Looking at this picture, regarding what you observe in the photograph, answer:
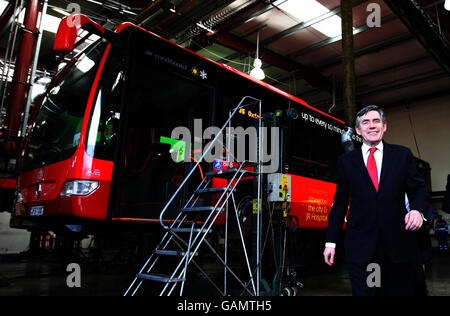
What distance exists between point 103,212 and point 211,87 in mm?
2590

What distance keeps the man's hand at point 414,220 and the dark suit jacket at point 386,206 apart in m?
0.07

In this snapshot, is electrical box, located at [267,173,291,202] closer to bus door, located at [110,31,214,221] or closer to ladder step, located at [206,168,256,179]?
ladder step, located at [206,168,256,179]

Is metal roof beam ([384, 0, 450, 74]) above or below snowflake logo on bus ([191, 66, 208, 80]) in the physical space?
above

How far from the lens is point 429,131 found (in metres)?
15.8

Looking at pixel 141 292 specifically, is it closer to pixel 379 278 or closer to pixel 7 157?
pixel 7 157

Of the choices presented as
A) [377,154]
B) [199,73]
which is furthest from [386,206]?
[199,73]

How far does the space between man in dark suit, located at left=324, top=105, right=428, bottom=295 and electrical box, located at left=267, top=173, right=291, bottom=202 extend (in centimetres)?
215

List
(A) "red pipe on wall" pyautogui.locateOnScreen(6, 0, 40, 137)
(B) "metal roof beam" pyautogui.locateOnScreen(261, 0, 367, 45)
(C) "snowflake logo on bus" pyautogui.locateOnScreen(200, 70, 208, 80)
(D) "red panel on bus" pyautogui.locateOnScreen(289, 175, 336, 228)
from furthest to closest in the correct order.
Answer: (B) "metal roof beam" pyautogui.locateOnScreen(261, 0, 367, 45) < (A) "red pipe on wall" pyautogui.locateOnScreen(6, 0, 40, 137) < (D) "red panel on bus" pyautogui.locateOnScreen(289, 175, 336, 228) < (C) "snowflake logo on bus" pyautogui.locateOnScreen(200, 70, 208, 80)

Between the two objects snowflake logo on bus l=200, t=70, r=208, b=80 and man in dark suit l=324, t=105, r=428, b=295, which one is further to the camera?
snowflake logo on bus l=200, t=70, r=208, b=80

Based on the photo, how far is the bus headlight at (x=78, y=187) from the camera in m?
3.96

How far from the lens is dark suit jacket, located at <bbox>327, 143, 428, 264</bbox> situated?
6.68ft

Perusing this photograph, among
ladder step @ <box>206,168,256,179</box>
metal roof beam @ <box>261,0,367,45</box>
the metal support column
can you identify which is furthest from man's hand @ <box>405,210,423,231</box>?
metal roof beam @ <box>261,0,367,45</box>

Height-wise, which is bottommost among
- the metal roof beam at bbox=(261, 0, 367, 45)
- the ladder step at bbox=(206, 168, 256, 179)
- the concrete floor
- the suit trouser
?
the concrete floor

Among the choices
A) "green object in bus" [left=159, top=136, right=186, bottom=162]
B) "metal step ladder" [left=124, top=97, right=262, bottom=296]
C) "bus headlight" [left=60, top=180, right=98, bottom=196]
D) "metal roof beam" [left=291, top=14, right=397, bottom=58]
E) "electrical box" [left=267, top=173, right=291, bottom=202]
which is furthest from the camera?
"metal roof beam" [left=291, top=14, right=397, bottom=58]
